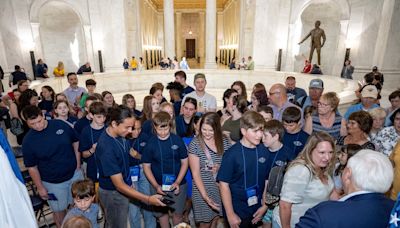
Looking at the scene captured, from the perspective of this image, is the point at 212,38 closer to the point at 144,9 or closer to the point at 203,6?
the point at 144,9

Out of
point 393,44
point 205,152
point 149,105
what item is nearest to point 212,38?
point 393,44

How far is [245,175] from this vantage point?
245 centimetres

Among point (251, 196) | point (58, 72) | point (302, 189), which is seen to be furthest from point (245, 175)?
point (58, 72)

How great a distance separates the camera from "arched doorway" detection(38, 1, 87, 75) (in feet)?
53.2

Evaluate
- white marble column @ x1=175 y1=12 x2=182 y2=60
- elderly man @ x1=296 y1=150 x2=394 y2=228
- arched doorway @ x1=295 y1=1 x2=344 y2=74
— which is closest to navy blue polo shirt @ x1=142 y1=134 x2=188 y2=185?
elderly man @ x1=296 y1=150 x2=394 y2=228

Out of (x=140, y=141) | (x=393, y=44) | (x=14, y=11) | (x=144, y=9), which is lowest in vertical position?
(x=140, y=141)

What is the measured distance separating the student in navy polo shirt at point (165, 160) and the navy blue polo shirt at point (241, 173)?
0.73 m

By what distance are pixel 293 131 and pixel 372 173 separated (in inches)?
68.4

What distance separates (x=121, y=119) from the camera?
250cm

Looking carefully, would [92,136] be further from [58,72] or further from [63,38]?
[63,38]

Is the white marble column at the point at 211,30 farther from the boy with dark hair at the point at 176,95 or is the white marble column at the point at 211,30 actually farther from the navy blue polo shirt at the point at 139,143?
the navy blue polo shirt at the point at 139,143

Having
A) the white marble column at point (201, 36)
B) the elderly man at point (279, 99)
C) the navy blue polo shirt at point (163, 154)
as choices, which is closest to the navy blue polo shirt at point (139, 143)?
the navy blue polo shirt at point (163, 154)

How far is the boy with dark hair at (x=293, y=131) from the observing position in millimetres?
3010

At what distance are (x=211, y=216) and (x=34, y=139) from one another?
2.30 meters
